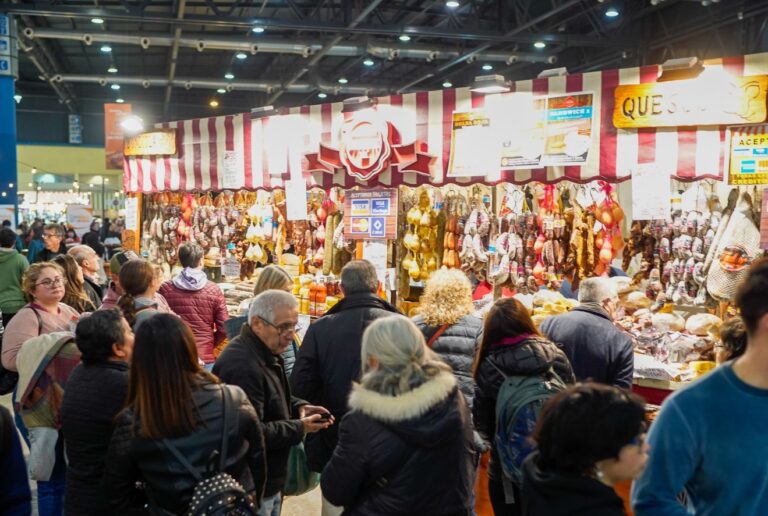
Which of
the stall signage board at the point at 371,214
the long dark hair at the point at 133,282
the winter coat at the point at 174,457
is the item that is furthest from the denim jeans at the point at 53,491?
the stall signage board at the point at 371,214

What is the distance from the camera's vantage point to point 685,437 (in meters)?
1.90

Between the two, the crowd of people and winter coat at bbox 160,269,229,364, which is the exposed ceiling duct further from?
the crowd of people

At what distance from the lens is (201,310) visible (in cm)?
527

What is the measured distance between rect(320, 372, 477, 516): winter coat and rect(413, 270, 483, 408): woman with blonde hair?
4.49 ft

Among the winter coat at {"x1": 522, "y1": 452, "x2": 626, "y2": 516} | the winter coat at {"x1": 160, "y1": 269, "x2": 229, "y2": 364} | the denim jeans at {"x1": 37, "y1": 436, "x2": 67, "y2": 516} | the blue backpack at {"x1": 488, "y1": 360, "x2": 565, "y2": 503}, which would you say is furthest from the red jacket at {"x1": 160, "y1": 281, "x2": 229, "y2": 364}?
the winter coat at {"x1": 522, "y1": 452, "x2": 626, "y2": 516}

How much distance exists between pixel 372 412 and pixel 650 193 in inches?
134

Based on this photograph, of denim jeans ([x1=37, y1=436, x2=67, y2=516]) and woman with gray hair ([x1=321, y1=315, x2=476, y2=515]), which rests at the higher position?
woman with gray hair ([x1=321, y1=315, x2=476, y2=515])

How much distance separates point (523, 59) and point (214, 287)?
12.9 meters

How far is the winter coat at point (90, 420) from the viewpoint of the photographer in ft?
9.36

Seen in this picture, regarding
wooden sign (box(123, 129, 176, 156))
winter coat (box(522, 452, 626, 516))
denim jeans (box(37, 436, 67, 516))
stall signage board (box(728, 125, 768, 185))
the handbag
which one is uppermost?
wooden sign (box(123, 129, 176, 156))

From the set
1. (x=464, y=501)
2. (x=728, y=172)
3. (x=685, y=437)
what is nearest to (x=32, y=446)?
(x=464, y=501)

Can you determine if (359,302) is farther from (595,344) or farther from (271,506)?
(595,344)

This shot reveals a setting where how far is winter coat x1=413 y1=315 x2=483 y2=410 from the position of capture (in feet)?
13.1

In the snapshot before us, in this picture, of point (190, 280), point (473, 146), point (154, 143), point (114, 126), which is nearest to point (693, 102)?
point (473, 146)
